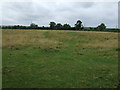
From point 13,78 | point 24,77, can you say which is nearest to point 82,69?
point 24,77

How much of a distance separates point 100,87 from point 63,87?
110 cm

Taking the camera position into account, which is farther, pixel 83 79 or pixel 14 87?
pixel 83 79

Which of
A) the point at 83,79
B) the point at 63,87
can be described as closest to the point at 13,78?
the point at 63,87

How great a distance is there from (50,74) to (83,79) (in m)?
1.26

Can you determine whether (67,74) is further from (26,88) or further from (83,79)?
(26,88)

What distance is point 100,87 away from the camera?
4074 mm

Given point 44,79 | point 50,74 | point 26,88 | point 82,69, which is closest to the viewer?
point 26,88

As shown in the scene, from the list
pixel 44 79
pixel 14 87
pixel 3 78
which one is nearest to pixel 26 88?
pixel 14 87

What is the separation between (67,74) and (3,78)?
228 cm

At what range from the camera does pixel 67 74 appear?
206 inches

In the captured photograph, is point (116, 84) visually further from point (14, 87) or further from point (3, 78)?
point (3, 78)

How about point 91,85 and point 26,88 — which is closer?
point 26,88

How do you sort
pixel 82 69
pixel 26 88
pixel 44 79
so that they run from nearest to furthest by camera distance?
pixel 26 88 → pixel 44 79 → pixel 82 69

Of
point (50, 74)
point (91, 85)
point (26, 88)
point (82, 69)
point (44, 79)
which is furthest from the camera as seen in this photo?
point (82, 69)
